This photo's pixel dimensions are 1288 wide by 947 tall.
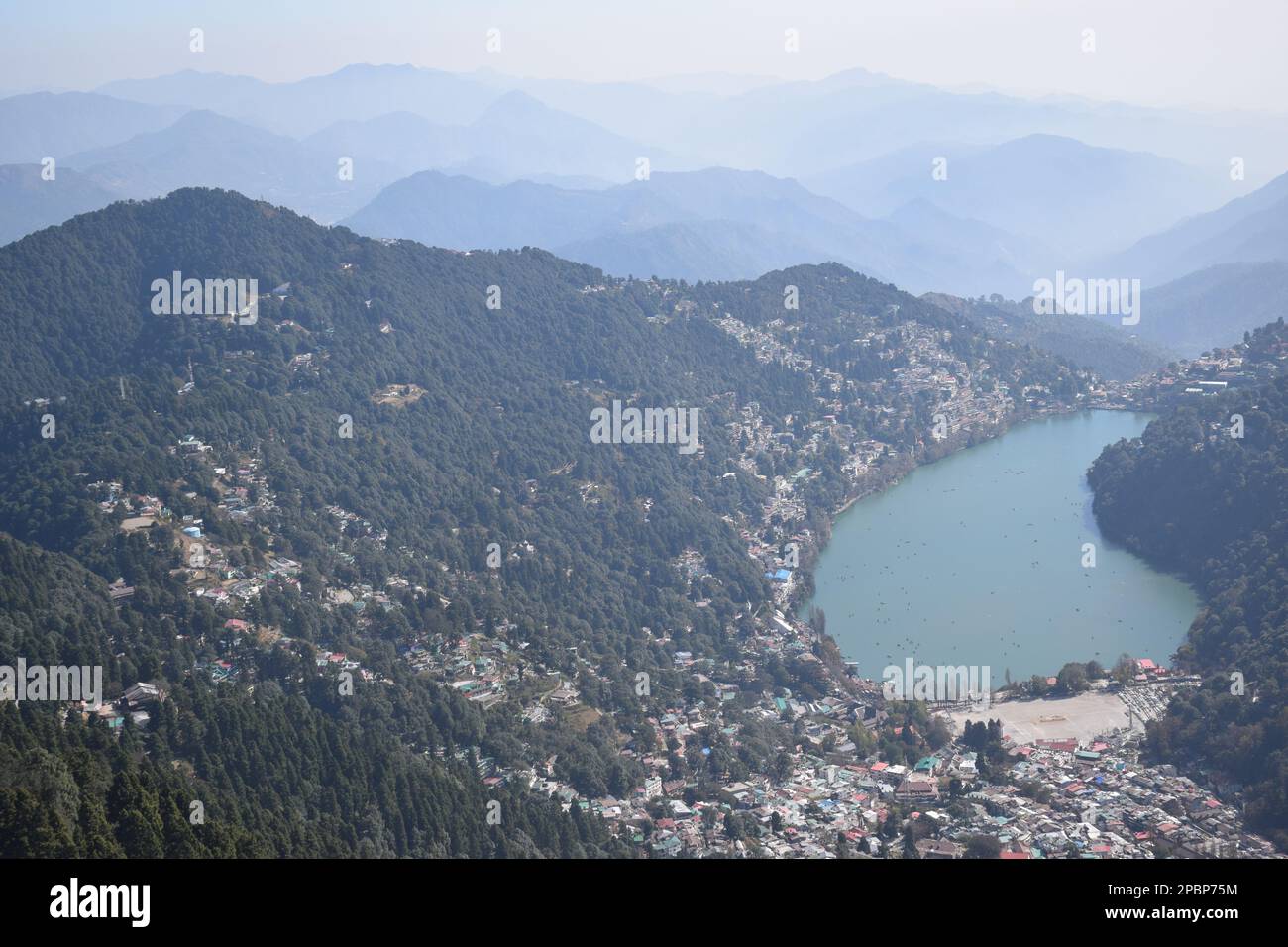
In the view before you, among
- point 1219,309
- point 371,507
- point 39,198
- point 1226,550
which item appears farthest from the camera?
point 39,198

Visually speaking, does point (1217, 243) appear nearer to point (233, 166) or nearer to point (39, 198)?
point (39, 198)

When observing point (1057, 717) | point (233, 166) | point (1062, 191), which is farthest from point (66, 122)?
point (1057, 717)

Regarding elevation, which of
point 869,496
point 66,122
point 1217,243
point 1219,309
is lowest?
point 869,496

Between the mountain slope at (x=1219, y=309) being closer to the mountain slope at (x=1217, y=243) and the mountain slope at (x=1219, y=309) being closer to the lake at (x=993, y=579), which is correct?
the mountain slope at (x=1217, y=243)

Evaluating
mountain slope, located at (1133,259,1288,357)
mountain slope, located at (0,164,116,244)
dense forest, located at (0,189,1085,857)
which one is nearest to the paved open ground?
dense forest, located at (0,189,1085,857)

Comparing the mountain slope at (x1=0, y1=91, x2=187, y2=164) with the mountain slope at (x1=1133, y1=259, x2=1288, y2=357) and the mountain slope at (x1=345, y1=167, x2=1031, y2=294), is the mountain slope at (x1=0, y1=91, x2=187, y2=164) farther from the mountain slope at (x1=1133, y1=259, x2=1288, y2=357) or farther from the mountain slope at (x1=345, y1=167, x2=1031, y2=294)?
the mountain slope at (x1=1133, y1=259, x2=1288, y2=357)

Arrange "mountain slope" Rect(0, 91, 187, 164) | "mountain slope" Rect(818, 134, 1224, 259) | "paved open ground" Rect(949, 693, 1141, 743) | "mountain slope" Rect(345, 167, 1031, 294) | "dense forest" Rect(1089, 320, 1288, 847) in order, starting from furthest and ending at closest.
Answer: "mountain slope" Rect(0, 91, 187, 164)
"mountain slope" Rect(818, 134, 1224, 259)
"mountain slope" Rect(345, 167, 1031, 294)
"paved open ground" Rect(949, 693, 1141, 743)
"dense forest" Rect(1089, 320, 1288, 847)

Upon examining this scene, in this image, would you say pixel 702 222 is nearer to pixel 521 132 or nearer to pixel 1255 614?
pixel 1255 614
